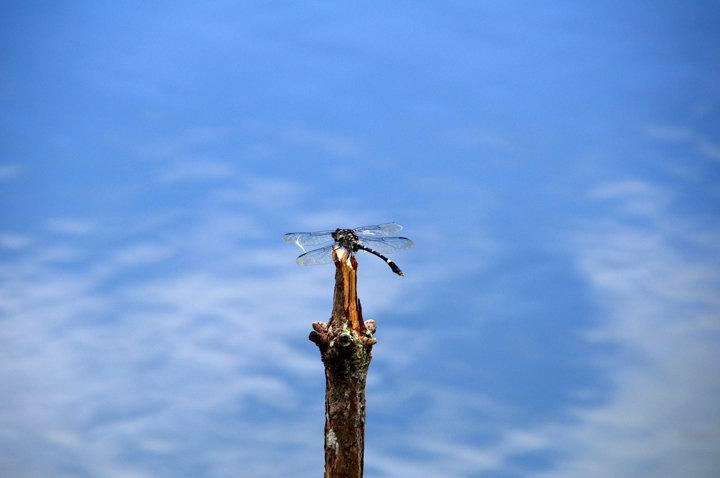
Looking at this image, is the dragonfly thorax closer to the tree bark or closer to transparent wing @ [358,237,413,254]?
transparent wing @ [358,237,413,254]

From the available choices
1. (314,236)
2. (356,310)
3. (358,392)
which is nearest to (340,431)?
(358,392)

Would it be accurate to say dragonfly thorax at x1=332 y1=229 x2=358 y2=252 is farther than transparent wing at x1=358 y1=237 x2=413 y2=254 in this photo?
No

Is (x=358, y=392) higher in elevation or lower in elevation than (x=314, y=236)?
lower

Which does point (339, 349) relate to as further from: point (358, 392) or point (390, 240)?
point (390, 240)

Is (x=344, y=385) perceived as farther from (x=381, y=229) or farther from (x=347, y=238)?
(x=381, y=229)

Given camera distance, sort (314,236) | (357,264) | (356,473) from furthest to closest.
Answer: (314,236), (357,264), (356,473)

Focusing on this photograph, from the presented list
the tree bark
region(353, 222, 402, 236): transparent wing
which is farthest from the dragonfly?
the tree bark

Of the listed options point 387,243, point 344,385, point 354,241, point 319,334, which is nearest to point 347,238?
point 354,241
